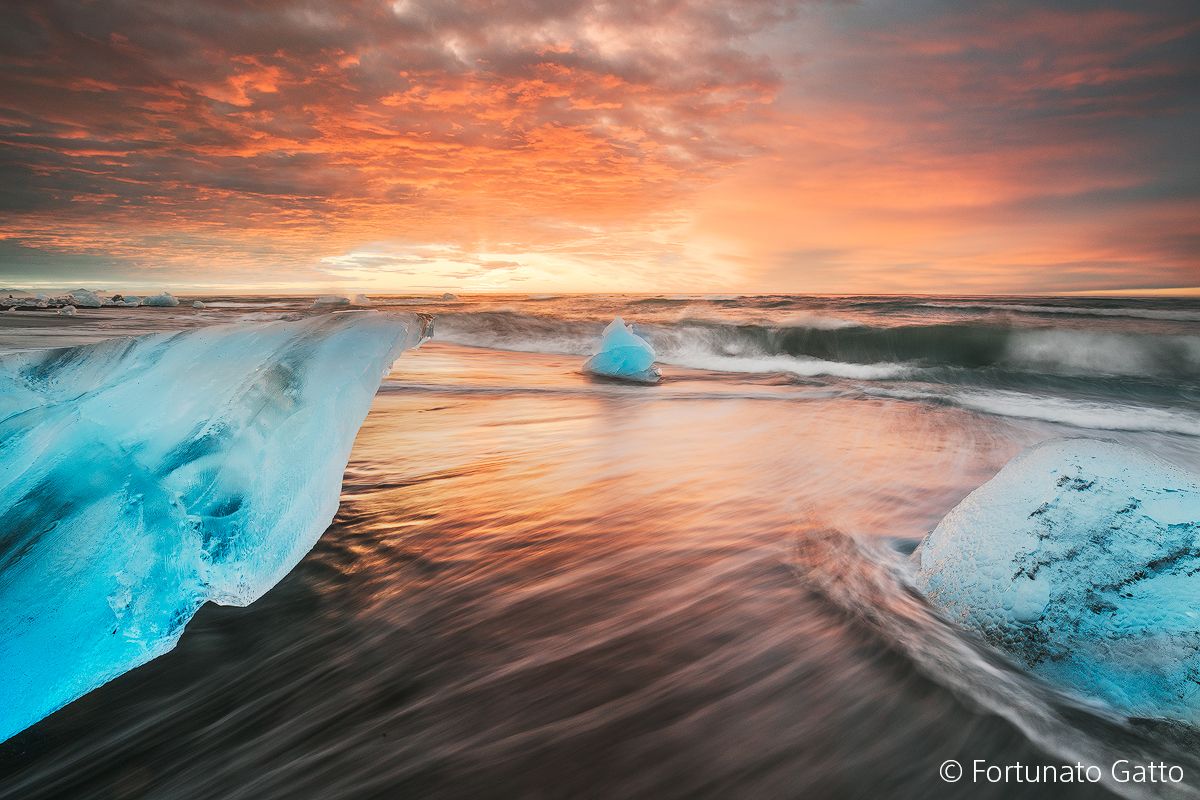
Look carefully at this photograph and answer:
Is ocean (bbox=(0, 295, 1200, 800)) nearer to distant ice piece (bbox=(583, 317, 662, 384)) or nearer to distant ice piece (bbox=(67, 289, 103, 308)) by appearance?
distant ice piece (bbox=(583, 317, 662, 384))

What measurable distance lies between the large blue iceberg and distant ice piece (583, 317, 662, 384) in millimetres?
7741

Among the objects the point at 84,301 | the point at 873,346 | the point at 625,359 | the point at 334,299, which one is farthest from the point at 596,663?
the point at 334,299

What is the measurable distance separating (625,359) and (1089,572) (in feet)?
28.5

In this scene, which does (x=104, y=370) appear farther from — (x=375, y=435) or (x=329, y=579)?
(x=375, y=435)

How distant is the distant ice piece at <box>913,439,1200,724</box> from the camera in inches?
74.9

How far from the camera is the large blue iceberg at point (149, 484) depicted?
187cm

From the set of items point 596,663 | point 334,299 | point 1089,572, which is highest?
point 334,299

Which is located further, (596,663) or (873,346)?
(873,346)

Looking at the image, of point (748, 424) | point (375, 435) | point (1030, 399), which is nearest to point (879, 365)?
point (1030, 399)

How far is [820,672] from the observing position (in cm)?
213

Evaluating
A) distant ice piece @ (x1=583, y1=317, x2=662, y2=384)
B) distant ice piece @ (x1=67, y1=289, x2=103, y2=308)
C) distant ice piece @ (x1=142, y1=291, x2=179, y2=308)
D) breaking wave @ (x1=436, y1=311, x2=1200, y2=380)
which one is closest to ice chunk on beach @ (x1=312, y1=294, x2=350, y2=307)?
distant ice piece @ (x1=142, y1=291, x2=179, y2=308)

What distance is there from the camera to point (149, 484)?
214cm

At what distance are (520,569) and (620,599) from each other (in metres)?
0.59

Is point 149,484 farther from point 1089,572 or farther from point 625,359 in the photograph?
point 625,359
